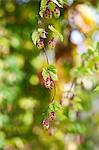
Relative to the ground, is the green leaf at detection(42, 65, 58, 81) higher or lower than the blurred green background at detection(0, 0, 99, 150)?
lower

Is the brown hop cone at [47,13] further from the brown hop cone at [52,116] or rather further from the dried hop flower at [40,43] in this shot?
the brown hop cone at [52,116]

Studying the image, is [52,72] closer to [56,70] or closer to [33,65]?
[56,70]

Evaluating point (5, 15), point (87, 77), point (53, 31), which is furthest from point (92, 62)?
point (5, 15)

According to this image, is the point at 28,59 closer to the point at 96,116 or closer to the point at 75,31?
the point at 75,31

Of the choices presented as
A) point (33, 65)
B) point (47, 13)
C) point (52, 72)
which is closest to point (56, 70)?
point (52, 72)

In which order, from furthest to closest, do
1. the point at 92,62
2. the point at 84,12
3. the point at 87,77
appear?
the point at 84,12, the point at 87,77, the point at 92,62

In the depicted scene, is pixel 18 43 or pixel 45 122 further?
pixel 18 43

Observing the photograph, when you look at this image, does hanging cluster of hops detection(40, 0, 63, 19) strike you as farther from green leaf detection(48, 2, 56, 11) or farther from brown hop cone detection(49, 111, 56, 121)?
brown hop cone detection(49, 111, 56, 121)

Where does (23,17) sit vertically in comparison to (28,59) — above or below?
above

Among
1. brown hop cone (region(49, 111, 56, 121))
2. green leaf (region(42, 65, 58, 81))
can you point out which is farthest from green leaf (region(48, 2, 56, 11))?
brown hop cone (region(49, 111, 56, 121))
